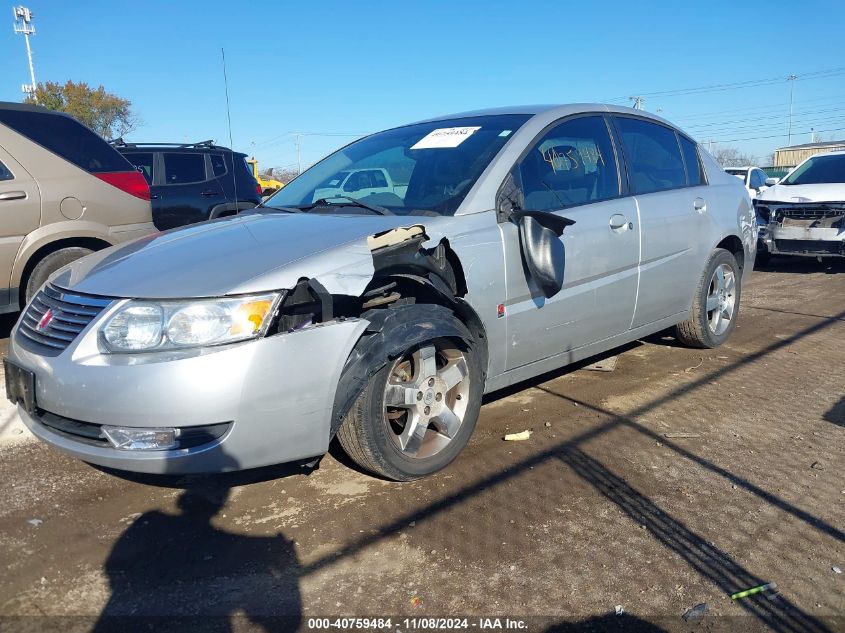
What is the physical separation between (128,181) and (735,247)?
513 cm

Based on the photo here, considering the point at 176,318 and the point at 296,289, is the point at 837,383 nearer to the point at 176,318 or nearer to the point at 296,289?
the point at 296,289

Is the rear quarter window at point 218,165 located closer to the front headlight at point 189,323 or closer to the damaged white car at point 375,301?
the damaged white car at point 375,301

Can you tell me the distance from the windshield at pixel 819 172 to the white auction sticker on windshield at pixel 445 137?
26.1 feet

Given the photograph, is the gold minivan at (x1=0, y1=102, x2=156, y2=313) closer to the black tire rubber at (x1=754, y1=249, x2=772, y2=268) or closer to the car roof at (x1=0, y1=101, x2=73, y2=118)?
the car roof at (x1=0, y1=101, x2=73, y2=118)

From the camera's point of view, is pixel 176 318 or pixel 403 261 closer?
pixel 176 318

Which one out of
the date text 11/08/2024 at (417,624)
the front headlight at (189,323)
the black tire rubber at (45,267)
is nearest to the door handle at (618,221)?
the front headlight at (189,323)

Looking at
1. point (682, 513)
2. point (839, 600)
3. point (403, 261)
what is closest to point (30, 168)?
point (403, 261)

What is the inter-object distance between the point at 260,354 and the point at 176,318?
0.35 m

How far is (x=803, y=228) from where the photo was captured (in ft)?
30.6

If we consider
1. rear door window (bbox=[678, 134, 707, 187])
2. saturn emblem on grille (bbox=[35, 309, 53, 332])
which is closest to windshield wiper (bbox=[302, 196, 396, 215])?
saturn emblem on grille (bbox=[35, 309, 53, 332])

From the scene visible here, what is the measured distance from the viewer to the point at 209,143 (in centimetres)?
1037

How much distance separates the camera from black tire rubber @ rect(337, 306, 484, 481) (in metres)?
3.06

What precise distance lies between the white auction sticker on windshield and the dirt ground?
1.62 m

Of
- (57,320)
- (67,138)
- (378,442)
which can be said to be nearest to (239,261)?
(57,320)
